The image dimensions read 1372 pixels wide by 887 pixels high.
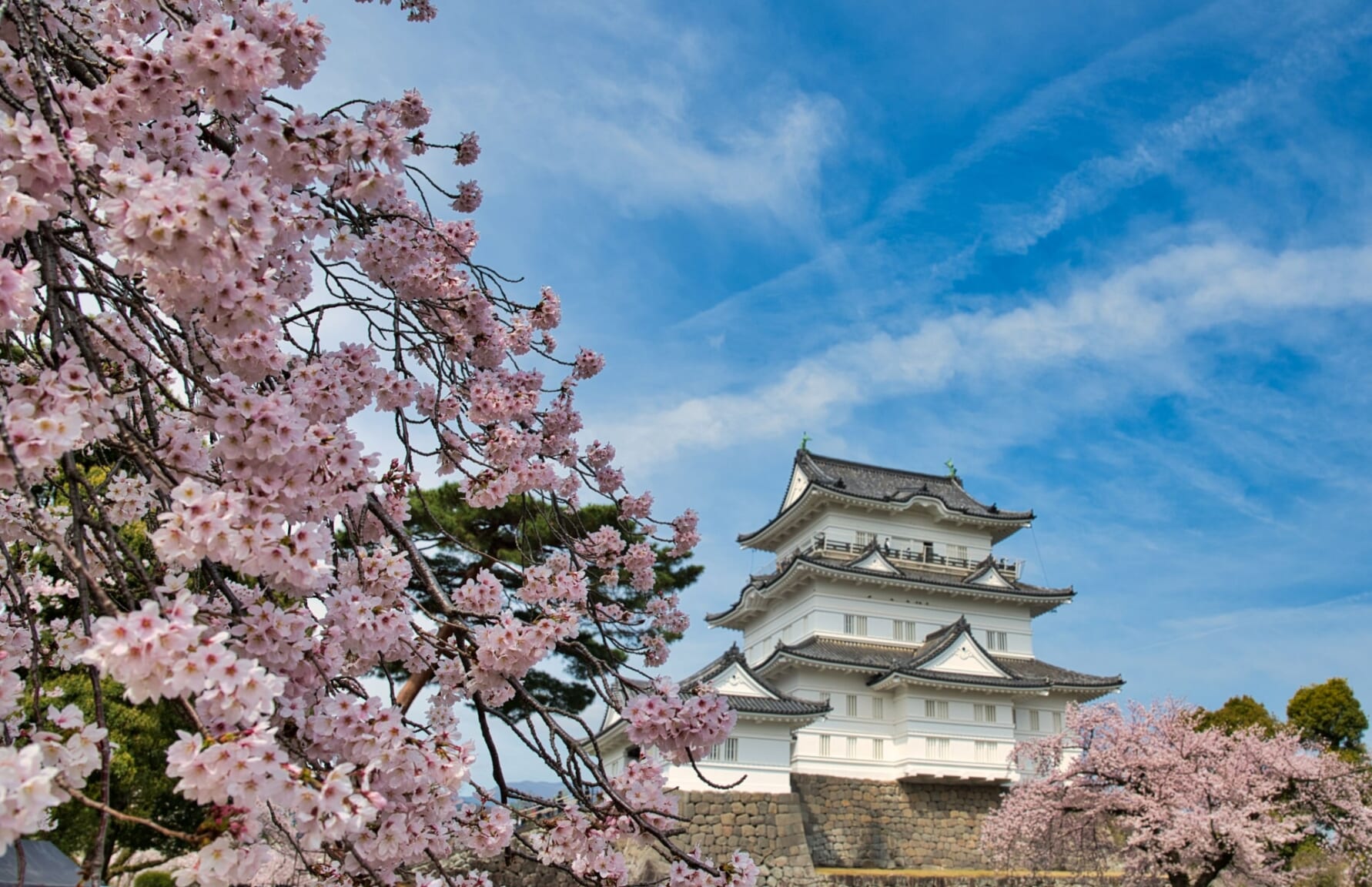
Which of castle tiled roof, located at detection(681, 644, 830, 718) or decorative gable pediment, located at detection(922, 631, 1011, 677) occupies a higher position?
decorative gable pediment, located at detection(922, 631, 1011, 677)

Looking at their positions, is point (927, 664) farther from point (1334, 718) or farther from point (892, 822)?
point (1334, 718)

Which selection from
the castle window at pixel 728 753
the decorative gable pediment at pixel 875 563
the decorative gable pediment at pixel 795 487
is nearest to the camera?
the castle window at pixel 728 753

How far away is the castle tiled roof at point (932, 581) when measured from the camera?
23.1 meters

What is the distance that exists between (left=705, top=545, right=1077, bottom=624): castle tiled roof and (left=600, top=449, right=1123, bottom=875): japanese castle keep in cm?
5

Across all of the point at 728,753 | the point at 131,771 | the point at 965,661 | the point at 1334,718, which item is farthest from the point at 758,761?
the point at 1334,718

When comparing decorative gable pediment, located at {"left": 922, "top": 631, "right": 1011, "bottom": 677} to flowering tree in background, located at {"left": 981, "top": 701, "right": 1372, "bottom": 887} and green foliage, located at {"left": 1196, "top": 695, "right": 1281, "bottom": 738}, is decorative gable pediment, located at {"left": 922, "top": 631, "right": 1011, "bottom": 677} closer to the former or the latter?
flowering tree in background, located at {"left": 981, "top": 701, "right": 1372, "bottom": 887}

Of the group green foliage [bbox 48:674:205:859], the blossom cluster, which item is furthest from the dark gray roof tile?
the blossom cluster

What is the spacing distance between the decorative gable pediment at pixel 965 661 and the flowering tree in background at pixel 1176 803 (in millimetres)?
2270

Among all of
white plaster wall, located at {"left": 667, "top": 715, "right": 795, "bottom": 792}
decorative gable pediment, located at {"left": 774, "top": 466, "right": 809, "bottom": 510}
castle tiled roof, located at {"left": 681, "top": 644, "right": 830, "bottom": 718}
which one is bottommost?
white plaster wall, located at {"left": 667, "top": 715, "right": 795, "bottom": 792}

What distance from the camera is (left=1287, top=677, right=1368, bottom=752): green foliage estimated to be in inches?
945

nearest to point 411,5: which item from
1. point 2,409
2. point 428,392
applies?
point 428,392

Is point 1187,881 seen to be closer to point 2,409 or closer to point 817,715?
point 817,715

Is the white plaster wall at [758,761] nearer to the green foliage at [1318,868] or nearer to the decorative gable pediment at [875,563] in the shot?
the decorative gable pediment at [875,563]

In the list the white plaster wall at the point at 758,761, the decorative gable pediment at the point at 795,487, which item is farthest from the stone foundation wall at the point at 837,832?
the decorative gable pediment at the point at 795,487
